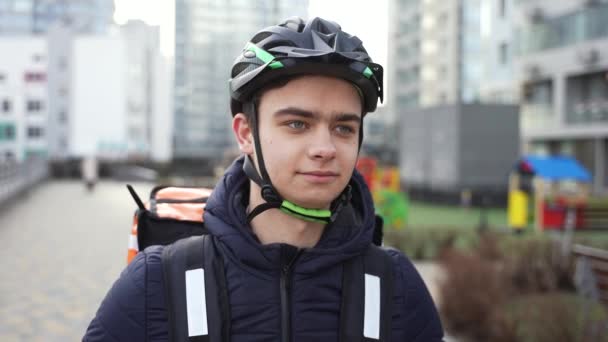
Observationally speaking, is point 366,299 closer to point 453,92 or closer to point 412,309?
point 412,309

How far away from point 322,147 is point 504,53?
147 ft

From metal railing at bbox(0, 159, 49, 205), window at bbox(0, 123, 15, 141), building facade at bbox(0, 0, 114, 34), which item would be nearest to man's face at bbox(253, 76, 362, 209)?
metal railing at bbox(0, 159, 49, 205)

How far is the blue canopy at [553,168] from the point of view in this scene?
16781 mm

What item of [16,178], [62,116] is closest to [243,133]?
[16,178]

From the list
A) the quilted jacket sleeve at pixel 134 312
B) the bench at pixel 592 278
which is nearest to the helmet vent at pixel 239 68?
the quilted jacket sleeve at pixel 134 312

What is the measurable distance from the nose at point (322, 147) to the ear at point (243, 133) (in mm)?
238

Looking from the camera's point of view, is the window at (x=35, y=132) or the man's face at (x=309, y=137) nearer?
the man's face at (x=309, y=137)

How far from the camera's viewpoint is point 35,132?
2908 inches

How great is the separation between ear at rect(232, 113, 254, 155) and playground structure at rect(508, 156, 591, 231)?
613 inches

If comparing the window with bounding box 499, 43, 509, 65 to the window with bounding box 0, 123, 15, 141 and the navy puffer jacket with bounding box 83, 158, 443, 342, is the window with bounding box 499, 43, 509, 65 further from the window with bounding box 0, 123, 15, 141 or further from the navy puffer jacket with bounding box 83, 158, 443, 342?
the navy puffer jacket with bounding box 83, 158, 443, 342

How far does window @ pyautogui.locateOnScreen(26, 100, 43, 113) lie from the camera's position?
7162 cm

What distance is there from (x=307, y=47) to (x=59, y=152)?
79.6m

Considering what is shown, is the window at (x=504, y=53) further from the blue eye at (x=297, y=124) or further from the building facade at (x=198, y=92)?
the building facade at (x=198, y=92)

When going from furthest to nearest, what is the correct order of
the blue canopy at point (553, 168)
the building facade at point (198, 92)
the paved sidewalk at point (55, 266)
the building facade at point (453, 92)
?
the building facade at point (198, 92) → the building facade at point (453, 92) → the blue canopy at point (553, 168) → the paved sidewalk at point (55, 266)
